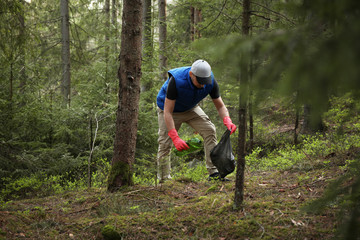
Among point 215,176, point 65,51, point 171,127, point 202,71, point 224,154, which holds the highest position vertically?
point 65,51

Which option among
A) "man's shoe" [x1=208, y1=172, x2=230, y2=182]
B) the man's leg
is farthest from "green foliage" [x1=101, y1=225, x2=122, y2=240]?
the man's leg

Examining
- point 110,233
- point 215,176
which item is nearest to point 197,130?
point 215,176

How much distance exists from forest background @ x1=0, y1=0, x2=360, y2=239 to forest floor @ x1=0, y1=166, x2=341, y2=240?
0.41 m

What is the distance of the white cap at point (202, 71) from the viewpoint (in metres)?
4.06

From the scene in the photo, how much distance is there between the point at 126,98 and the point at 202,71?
4.02ft

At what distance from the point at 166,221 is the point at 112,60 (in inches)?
218

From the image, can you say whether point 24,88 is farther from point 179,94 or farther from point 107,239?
point 107,239

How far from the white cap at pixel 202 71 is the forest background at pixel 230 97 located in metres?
0.21

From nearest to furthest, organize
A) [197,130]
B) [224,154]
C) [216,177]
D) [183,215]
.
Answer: [183,215]
[224,154]
[216,177]
[197,130]

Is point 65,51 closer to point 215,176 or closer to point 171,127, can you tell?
point 171,127

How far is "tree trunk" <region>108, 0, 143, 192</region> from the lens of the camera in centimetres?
416

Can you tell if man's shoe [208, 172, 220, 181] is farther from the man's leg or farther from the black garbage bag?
the black garbage bag

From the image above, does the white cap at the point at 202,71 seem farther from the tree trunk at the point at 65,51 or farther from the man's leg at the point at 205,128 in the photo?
the tree trunk at the point at 65,51

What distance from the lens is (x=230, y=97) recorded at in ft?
22.3
